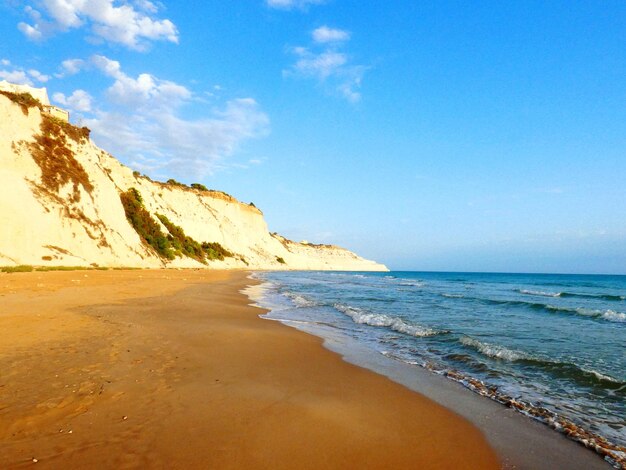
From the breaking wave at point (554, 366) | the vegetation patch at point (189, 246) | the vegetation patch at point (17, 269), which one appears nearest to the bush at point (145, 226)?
the vegetation patch at point (189, 246)

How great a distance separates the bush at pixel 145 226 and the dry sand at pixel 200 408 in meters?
30.7

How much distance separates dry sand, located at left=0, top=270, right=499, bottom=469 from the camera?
3.18 m

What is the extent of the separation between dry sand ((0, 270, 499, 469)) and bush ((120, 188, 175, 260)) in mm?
30704

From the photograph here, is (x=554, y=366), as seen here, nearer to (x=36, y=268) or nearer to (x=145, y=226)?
(x=36, y=268)

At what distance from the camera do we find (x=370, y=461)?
3.21 meters

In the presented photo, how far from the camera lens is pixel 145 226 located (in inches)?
1494

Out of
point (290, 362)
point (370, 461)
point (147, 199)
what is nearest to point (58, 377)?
point (290, 362)

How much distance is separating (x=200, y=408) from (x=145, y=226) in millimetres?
37338

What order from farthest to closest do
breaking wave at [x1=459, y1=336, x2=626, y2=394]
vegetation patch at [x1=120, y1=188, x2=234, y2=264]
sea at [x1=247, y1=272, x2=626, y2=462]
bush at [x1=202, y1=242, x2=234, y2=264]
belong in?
bush at [x1=202, y1=242, x2=234, y2=264]
vegetation patch at [x1=120, y1=188, x2=234, y2=264]
breaking wave at [x1=459, y1=336, x2=626, y2=394]
sea at [x1=247, y1=272, x2=626, y2=462]

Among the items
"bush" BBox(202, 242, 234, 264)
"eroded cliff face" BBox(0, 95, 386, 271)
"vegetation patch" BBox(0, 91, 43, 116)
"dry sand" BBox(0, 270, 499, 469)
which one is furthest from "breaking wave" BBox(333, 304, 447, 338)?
"bush" BBox(202, 242, 234, 264)

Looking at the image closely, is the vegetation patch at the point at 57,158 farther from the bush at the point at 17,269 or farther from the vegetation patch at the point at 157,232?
the bush at the point at 17,269

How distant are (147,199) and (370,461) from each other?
158 ft

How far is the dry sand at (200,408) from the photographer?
10.4 ft

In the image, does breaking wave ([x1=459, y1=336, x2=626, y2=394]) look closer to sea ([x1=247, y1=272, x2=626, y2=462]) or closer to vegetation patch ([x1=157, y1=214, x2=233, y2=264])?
sea ([x1=247, y1=272, x2=626, y2=462])
